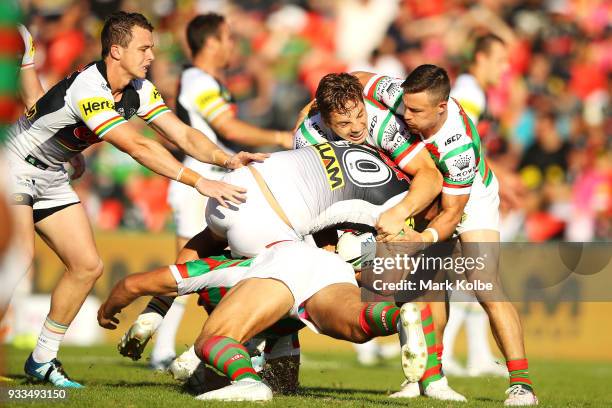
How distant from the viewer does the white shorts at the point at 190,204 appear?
10.1 metres

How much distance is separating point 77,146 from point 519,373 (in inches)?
155

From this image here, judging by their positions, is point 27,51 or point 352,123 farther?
point 27,51

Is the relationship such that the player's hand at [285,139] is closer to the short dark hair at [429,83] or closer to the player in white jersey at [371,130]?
the player in white jersey at [371,130]

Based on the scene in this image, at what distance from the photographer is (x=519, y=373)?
7.55m

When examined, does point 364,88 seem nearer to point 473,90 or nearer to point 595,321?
point 473,90

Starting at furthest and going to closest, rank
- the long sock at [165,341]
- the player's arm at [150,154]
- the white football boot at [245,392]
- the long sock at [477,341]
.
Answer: the long sock at [477,341]
the long sock at [165,341]
the player's arm at [150,154]
the white football boot at [245,392]

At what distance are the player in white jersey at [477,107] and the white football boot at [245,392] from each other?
13.4 feet

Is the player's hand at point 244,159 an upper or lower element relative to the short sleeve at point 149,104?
lower

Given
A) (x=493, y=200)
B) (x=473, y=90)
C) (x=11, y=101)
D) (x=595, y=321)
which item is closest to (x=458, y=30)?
(x=595, y=321)

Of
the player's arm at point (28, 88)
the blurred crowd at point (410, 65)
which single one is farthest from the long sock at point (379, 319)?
the blurred crowd at point (410, 65)

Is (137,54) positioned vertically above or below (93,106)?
above

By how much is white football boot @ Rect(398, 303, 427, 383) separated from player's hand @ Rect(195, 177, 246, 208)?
5.33 feet

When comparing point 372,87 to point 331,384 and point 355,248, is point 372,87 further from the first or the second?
point 331,384

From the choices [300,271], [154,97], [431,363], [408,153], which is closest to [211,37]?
[154,97]
